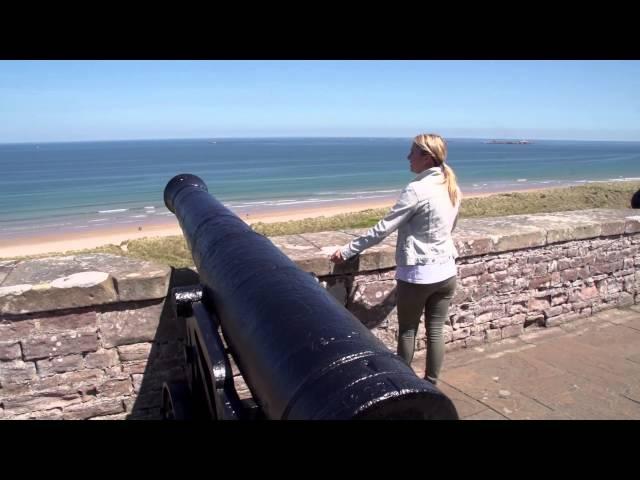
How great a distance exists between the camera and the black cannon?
1263 mm

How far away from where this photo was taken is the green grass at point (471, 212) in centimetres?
1145

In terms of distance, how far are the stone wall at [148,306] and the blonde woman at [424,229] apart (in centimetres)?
70

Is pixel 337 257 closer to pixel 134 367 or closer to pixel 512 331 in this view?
pixel 134 367

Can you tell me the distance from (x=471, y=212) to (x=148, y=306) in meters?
15.4

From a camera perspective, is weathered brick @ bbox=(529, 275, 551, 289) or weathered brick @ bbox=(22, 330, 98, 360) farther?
weathered brick @ bbox=(529, 275, 551, 289)

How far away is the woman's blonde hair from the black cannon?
3.68 ft

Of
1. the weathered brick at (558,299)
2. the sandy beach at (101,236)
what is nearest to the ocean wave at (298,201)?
the sandy beach at (101,236)

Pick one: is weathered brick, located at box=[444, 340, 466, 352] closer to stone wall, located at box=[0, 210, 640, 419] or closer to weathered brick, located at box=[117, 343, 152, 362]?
stone wall, located at box=[0, 210, 640, 419]

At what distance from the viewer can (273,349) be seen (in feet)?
5.30

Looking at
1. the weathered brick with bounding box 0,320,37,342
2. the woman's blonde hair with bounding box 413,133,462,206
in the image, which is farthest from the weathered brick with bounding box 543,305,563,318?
the weathered brick with bounding box 0,320,37,342

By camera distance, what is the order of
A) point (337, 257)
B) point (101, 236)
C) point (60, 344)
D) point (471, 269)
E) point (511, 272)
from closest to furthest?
point (60, 344)
point (337, 257)
point (471, 269)
point (511, 272)
point (101, 236)

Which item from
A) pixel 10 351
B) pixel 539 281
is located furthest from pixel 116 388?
pixel 539 281
